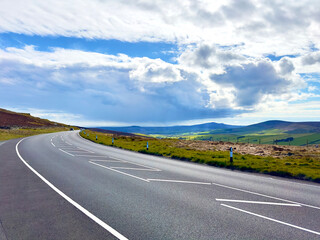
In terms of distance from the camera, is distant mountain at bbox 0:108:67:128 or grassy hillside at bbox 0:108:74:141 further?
distant mountain at bbox 0:108:67:128

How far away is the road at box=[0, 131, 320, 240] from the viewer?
5.84 m

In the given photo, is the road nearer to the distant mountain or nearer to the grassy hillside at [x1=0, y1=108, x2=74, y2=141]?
the grassy hillside at [x1=0, y1=108, x2=74, y2=141]

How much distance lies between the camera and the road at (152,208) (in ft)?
19.1

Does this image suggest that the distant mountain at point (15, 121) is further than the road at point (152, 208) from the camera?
Yes

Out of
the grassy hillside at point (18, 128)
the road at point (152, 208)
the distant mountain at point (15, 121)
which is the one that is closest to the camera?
the road at point (152, 208)

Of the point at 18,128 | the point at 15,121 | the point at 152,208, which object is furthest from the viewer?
the point at 15,121

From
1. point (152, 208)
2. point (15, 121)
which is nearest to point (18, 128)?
point (15, 121)

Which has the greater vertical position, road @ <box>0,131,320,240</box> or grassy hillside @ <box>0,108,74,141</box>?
grassy hillside @ <box>0,108,74,141</box>

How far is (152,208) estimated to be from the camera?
24.7ft

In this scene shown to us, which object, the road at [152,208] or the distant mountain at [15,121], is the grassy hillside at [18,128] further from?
the road at [152,208]

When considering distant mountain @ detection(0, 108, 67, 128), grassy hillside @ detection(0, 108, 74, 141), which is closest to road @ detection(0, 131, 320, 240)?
grassy hillside @ detection(0, 108, 74, 141)

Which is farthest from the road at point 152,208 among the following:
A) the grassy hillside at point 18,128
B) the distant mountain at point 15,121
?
the distant mountain at point 15,121

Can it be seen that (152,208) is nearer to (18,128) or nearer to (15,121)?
(18,128)

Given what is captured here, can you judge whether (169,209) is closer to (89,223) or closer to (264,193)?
(89,223)
